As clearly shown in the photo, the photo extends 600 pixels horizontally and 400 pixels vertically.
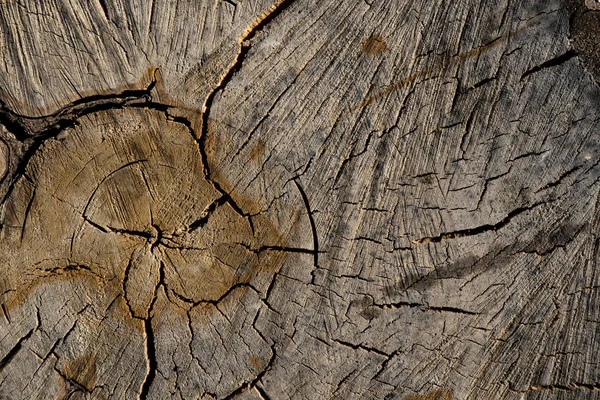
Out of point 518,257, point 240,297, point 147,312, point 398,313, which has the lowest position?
point 147,312

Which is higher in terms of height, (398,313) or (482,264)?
(482,264)

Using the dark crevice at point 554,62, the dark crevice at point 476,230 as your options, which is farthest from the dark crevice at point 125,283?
the dark crevice at point 554,62

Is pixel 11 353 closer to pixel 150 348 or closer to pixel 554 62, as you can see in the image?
pixel 150 348

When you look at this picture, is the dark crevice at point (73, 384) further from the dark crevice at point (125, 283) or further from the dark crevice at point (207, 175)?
the dark crevice at point (207, 175)

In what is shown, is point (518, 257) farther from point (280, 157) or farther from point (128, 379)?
point (128, 379)

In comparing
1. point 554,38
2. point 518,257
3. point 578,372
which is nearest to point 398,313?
point 518,257

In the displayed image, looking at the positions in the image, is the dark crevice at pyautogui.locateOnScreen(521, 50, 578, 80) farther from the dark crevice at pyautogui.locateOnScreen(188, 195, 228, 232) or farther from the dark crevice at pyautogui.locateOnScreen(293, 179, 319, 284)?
the dark crevice at pyautogui.locateOnScreen(188, 195, 228, 232)

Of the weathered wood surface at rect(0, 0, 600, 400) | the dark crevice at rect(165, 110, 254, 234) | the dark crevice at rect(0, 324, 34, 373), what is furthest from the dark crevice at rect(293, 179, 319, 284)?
the dark crevice at rect(0, 324, 34, 373)

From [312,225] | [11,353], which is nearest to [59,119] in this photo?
[11,353]
